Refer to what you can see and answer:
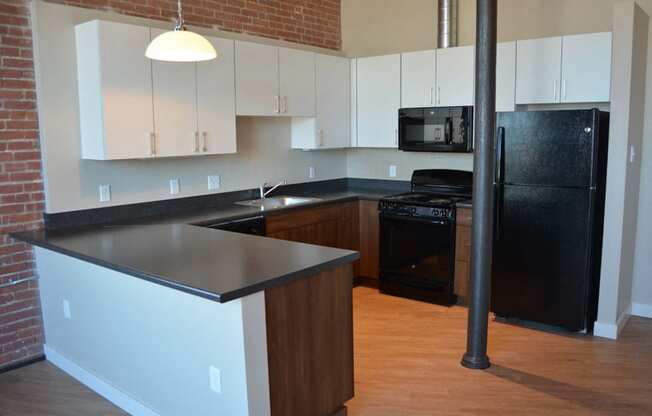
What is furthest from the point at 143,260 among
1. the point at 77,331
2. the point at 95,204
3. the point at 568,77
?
the point at 568,77

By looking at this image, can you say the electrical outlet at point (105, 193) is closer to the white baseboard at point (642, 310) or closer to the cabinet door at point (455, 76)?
the cabinet door at point (455, 76)

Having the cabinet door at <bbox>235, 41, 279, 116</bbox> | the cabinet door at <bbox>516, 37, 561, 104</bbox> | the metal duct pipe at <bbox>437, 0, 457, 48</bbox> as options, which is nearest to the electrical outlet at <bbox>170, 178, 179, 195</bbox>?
the cabinet door at <bbox>235, 41, 279, 116</bbox>

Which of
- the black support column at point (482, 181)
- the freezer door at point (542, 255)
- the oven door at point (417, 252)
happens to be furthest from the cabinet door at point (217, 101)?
the freezer door at point (542, 255)

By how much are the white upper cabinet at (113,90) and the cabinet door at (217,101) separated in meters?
0.45

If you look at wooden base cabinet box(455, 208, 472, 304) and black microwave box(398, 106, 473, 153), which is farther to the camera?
black microwave box(398, 106, 473, 153)

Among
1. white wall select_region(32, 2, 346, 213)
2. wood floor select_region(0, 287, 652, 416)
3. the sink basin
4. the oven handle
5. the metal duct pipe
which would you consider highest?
the metal duct pipe

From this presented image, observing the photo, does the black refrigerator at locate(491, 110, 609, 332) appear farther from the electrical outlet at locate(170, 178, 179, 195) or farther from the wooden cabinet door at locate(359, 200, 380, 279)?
the electrical outlet at locate(170, 178, 179, 195)

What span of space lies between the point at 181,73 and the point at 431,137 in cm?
231

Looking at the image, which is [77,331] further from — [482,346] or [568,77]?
[568,77]

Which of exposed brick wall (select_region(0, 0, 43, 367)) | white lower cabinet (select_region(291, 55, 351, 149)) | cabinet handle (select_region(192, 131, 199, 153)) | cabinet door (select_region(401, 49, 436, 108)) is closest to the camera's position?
exposed brick wall (select_region(0, 0, 43, 367))

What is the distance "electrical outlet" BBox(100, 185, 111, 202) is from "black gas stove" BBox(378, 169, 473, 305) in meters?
2.36

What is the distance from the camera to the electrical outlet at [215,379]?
2506mm

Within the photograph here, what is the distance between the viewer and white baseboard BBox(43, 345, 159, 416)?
3.05m

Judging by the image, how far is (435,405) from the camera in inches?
125
